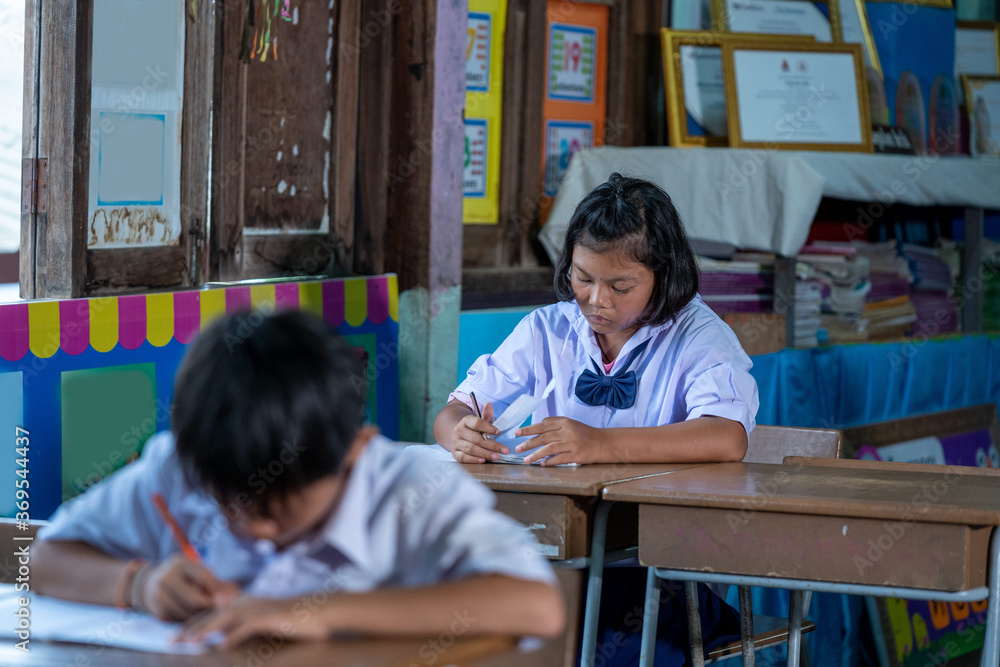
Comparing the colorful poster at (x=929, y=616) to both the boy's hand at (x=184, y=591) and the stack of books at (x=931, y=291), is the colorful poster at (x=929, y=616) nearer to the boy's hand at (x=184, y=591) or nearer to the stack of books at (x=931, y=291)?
the stack of books at (x=931, y=291)

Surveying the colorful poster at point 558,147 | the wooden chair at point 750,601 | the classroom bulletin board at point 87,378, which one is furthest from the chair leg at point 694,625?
the colorful poster at point 558,147

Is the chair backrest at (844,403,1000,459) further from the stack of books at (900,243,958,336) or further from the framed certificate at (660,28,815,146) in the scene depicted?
the framed certificate at (660,28,815,146)

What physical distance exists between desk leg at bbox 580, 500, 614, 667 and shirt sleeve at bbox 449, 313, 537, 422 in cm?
63

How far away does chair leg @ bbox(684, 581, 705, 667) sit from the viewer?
2.61 m

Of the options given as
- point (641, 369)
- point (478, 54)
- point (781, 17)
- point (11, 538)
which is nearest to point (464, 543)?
point (11, 538)

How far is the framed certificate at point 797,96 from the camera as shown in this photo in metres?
4.70

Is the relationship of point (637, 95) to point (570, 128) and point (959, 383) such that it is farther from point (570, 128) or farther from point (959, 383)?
point (959, 383)

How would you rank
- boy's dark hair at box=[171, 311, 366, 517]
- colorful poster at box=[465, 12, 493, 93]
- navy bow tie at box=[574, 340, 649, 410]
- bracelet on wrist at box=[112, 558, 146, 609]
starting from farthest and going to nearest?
colorful poster at box=[465, 12, 493, 93], navy bow tie at box=[574, 340, 649, 410], bracelet on wrist at box=[112, 558, 146, 609], boy's dark hair at box=[171, 311, 366, 517]

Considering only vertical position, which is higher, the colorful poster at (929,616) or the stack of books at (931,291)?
the stack of books at (931,291)

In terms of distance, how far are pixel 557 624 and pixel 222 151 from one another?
95.8 inches

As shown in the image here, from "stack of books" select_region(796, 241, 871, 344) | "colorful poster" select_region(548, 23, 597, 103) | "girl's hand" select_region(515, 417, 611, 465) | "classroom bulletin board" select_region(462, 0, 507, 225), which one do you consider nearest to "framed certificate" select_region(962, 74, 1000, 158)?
"stack of books" select_region(796, 241, 871, 344)

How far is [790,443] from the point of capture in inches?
115

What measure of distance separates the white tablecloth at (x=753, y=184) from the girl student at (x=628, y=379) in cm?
134

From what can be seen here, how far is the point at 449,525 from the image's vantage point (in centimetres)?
121
